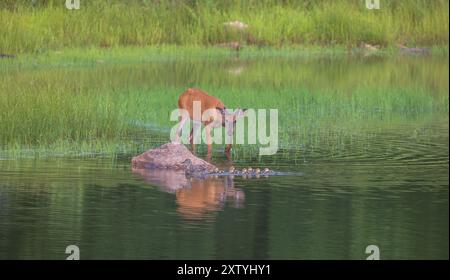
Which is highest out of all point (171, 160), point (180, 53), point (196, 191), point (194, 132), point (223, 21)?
point (223, 21)

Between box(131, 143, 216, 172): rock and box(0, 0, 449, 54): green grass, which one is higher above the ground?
box(0, 0, 449, 54): green grass

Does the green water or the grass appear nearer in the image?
the green water

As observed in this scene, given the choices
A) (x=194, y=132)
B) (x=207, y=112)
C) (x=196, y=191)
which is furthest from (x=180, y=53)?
(x=196, y=191)

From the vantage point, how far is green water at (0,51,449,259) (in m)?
12.4

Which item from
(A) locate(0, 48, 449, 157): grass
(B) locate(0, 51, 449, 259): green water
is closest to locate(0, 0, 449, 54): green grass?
(A) locate(0, 48, 449, 157): grass

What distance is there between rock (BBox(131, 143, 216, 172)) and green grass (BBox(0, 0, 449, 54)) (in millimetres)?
13921

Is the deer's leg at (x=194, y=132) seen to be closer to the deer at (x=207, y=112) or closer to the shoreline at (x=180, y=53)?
the deer at (x=207, y=112)

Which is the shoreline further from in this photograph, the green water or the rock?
the rock

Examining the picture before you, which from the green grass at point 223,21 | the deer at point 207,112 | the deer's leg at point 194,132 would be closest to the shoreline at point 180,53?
the green grass at point 223,21

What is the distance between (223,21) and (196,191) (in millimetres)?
19083

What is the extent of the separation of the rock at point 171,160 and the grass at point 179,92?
3.46 feet

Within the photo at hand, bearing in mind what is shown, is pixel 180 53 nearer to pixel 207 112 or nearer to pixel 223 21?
pixel 223 21

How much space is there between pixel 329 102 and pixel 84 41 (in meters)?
9.56

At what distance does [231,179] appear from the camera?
15656 mm
